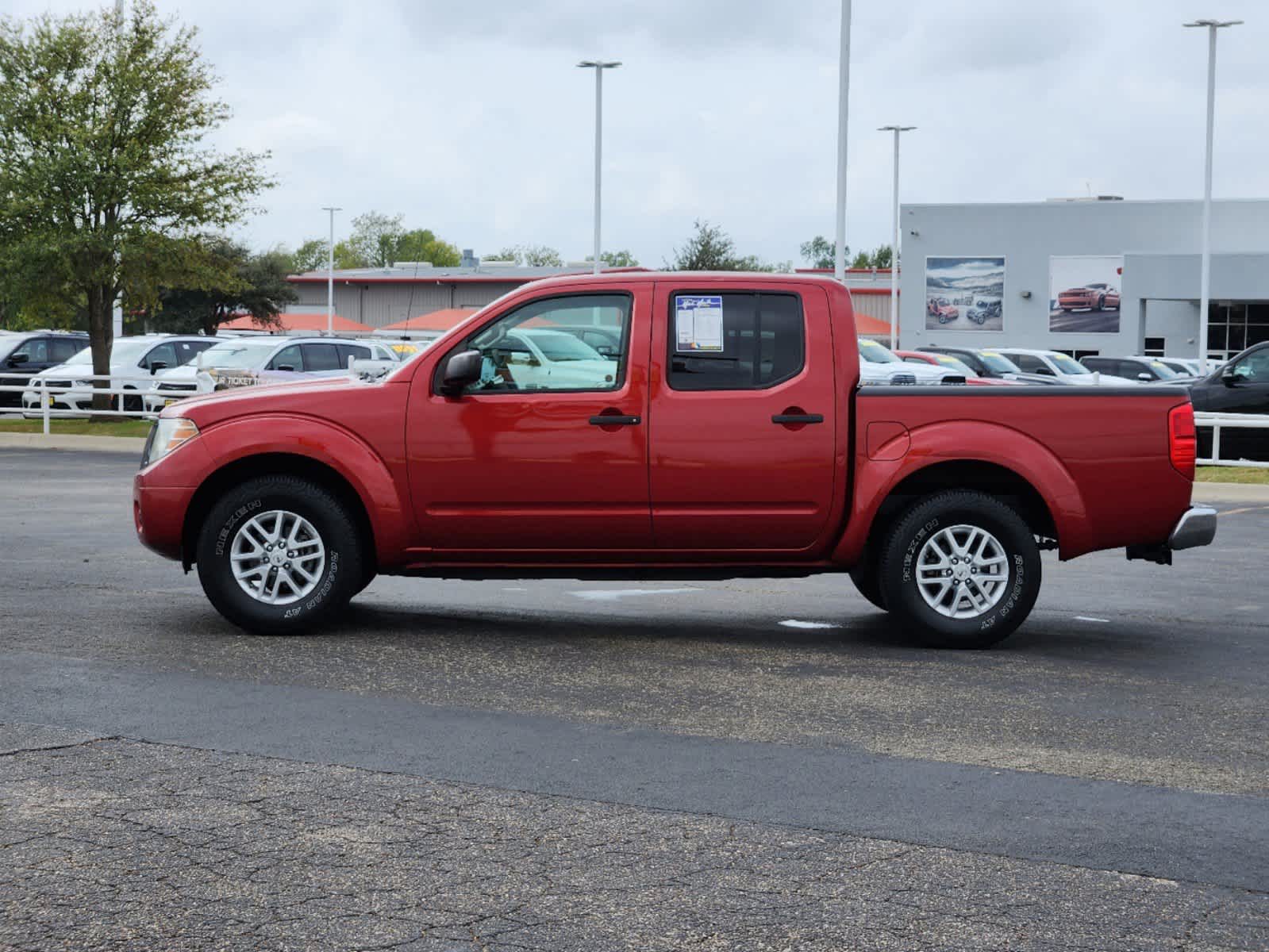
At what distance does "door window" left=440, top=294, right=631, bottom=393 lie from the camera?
924 cm

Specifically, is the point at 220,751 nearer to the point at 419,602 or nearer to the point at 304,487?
the point at 304,487

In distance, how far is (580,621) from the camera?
10172 millimetres

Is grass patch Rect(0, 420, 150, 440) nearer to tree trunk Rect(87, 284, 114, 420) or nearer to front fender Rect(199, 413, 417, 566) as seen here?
tree trunk Rect(87, 284, 114, 420)

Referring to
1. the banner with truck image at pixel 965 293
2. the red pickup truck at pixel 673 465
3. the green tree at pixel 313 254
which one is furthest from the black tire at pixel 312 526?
the green tree at pixel 313 254

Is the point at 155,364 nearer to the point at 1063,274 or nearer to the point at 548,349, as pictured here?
the point at 548,349

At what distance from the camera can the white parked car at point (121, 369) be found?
32.3m

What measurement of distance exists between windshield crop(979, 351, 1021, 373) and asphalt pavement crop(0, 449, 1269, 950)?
28649mm

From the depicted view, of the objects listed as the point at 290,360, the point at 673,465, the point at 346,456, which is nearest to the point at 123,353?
the point at 290,360

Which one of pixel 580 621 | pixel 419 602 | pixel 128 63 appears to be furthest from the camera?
pixel 128 63

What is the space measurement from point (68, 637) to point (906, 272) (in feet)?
217

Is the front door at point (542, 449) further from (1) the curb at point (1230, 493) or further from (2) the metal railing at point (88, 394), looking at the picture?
(2) the metal railing at point (88, 394)

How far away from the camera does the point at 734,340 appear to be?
927cm

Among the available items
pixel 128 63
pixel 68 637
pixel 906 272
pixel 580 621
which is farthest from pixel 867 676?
pixel 906 272

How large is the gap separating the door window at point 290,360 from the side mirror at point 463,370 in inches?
836
